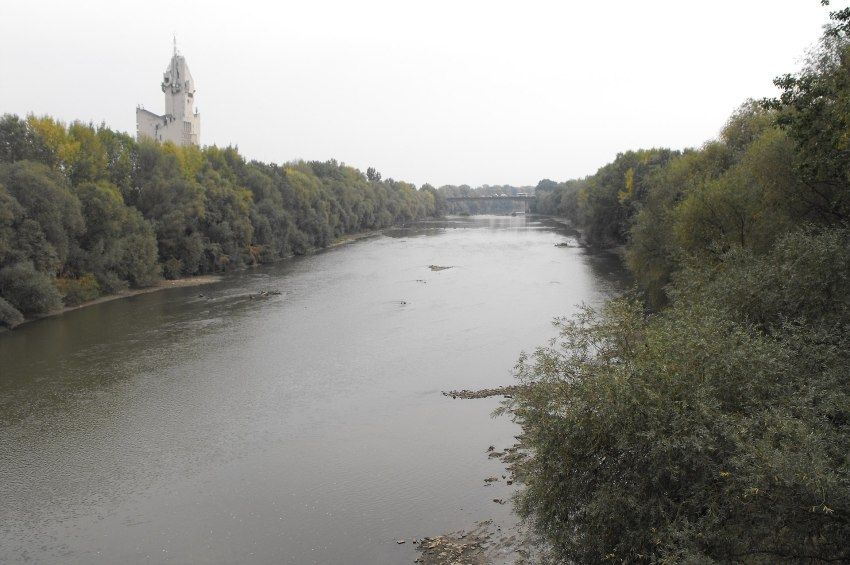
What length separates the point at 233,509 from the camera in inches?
656

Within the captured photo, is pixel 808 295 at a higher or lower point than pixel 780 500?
higher

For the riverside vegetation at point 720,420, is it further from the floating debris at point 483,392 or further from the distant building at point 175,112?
the distant building at point 175,112

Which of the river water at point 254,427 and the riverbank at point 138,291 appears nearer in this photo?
the river water at point 254,427

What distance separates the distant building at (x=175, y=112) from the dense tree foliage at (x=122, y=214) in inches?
1785

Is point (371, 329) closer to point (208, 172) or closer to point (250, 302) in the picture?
point (250, 302)

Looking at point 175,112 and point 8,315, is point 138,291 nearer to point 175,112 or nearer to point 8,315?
point 8,315

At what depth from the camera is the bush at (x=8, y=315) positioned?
35.5 m

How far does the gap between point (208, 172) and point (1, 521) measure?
53892 mm

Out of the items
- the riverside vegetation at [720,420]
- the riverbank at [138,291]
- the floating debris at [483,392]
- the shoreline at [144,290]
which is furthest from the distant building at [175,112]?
the riverside vegetation at [720,420]

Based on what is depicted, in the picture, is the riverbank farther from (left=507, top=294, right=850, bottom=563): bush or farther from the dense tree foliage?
(left=507, top=294, right=850, bottom=563): bush

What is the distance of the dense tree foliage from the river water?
3437mm

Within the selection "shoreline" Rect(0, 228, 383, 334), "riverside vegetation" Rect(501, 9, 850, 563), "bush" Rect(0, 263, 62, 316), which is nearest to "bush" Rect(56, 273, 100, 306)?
"shoreline" Rect(0, 228, 383, 334)

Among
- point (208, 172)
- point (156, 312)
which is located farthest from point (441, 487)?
point (208, 172)

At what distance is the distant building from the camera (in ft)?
388
